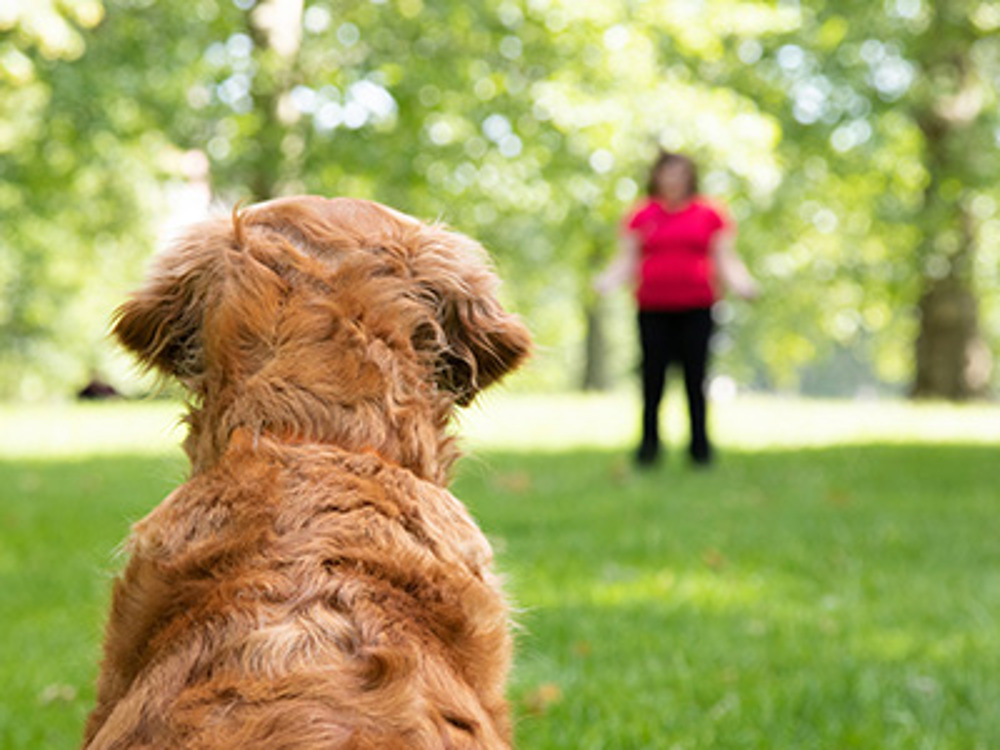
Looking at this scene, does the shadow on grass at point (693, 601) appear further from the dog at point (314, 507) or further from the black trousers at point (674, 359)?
the dog at point (314, 507)

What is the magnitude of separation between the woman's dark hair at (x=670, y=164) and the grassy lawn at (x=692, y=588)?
225 cm

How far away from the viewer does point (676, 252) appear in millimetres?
9609

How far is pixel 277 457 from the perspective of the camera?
2105 millimetres

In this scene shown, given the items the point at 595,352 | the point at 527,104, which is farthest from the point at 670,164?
the point at 595,352

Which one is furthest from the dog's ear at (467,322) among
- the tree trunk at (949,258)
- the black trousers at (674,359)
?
the tree trunk at (949,258)

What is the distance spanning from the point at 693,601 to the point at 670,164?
478 centimetres

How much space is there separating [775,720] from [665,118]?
9.21 metres

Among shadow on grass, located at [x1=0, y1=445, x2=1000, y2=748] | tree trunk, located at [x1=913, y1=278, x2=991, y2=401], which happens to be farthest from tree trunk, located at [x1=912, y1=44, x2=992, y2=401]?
shadow on grass, located at [x1=0, y1=445, x2=1000, y2=748]

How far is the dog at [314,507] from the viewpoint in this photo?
178 centimetres

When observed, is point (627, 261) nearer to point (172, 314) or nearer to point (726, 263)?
point (726, 263)

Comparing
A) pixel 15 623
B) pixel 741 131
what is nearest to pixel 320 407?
pixel 15 623

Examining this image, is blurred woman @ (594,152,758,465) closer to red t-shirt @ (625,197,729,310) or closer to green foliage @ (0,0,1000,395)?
red t-shirt @ (625,197,729,310)

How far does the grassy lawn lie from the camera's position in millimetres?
4004

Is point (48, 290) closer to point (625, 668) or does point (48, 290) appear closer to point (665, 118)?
point (665, 118)
